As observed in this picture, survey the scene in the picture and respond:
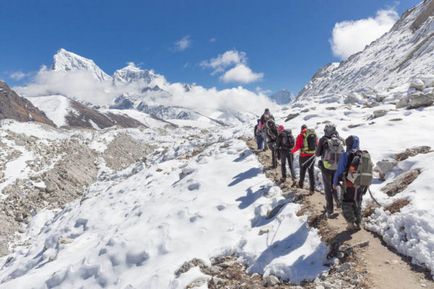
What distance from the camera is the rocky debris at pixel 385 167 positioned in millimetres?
15727

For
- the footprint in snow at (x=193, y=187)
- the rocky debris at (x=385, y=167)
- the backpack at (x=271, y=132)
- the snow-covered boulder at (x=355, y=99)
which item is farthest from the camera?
the snow-covered boulder at (x=355, y=99)

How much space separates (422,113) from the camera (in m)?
24.6

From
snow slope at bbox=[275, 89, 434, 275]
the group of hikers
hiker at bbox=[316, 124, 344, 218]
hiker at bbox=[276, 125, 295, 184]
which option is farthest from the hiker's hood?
hiker at bbox=[276, 125, 295, 184]

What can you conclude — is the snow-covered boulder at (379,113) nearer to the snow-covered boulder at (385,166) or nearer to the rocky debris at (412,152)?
the rocky debris at (412,152)

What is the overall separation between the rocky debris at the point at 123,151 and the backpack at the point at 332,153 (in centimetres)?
4186

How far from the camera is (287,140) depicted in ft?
56.3

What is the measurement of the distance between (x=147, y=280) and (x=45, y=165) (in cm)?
3423

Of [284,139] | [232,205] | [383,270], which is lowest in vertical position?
[383,270]

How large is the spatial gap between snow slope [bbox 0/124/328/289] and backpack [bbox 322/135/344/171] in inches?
75.6

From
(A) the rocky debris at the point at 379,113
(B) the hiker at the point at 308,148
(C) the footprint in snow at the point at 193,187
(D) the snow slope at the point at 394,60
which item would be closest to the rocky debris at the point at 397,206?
(B) the hiker at the point at 308,148

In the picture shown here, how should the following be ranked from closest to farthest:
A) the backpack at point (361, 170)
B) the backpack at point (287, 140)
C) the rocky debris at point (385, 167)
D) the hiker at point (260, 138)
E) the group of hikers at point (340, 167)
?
the backpack at point (361, 170)
the group of hikers at point (340, 167)
the rocky debris at point (385, 167)
the backpack at point (287, 140)
the hiker at point (260, 138)

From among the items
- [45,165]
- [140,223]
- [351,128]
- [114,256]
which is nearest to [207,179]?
[140,223]

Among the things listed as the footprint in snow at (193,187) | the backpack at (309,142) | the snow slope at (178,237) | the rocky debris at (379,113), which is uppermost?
the backpack at (309,142)

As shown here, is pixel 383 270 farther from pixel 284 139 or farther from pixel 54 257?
pixel 54 257
